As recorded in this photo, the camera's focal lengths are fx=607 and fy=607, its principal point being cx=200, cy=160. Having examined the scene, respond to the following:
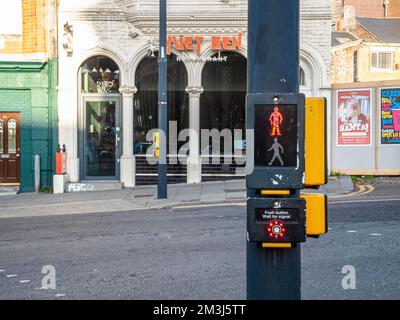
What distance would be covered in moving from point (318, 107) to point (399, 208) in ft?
31.1

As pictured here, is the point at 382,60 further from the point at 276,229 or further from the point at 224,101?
the point at 276,229

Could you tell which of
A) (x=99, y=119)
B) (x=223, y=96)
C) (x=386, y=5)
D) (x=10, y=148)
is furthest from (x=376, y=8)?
(x=10, y=148)

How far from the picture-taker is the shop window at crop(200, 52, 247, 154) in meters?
19.5

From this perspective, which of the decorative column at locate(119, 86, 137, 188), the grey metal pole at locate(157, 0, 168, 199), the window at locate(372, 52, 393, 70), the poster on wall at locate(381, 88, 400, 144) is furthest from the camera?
the window at locate(372, 52, 393, 70)

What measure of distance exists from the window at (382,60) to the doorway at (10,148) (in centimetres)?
2510

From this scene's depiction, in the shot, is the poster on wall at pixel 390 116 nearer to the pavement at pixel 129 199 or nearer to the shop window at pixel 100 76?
the pavement at pixel 129 199

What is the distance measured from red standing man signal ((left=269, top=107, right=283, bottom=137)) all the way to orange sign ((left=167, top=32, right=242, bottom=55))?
52.6 ft

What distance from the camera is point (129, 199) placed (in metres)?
16.0

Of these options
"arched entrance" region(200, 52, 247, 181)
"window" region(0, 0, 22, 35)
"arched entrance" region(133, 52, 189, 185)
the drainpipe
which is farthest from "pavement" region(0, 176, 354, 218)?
the drainpipe

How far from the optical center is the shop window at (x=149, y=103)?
63.8 feet

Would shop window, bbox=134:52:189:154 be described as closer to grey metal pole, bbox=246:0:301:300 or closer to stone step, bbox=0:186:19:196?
stone step, bbox=0:186:19:196

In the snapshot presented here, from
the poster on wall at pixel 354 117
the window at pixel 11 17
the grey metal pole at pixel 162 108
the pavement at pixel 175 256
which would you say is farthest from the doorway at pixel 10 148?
the poster on wall at pixel 354 117

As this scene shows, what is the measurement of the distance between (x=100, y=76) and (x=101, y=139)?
2015 mm
